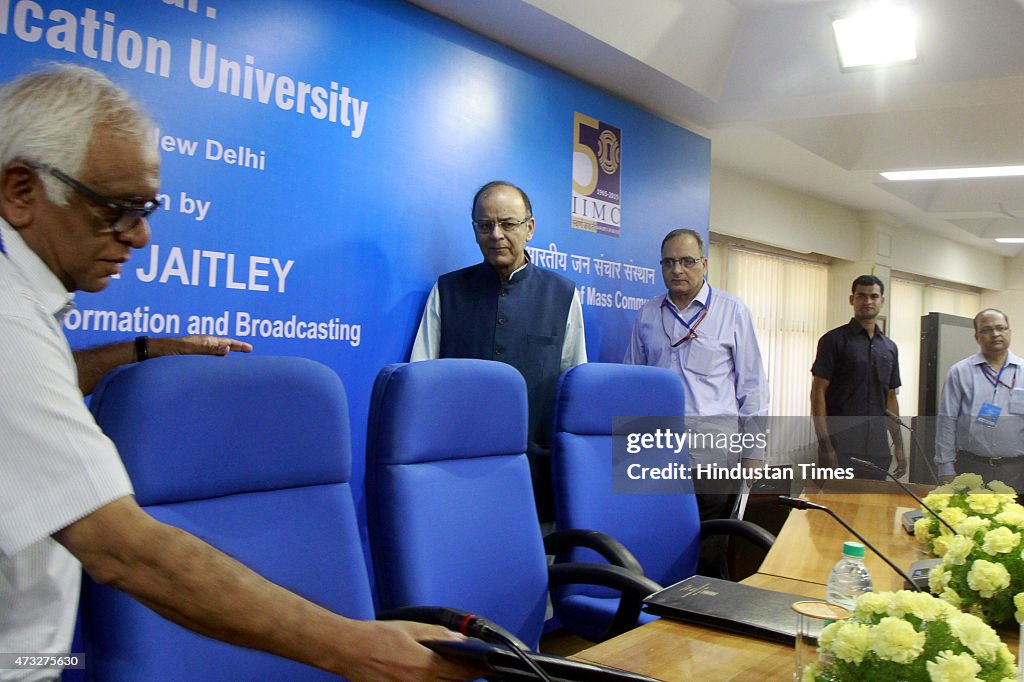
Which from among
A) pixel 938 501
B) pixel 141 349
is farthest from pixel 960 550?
pixel 141 349

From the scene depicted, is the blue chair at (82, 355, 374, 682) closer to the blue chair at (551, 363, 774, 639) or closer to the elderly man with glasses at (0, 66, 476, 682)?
the elderly man with glasses at (0, 66, 476, 682)

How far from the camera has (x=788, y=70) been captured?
4.12 meters

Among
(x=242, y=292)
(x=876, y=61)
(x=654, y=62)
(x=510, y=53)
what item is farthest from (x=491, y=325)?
(x=876, y=61)

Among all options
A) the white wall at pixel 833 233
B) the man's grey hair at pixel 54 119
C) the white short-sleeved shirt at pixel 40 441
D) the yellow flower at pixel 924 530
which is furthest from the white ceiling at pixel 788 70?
the white short-sleeved shirt at pixel 40 441

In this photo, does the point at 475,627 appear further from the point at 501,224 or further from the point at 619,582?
the point at 501,224

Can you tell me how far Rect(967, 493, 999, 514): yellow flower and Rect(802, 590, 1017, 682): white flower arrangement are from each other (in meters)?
0.93

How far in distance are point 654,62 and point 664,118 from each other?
790 mm

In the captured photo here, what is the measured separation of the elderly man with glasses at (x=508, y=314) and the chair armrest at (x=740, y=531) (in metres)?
0.72

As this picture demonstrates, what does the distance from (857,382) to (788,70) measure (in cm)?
181

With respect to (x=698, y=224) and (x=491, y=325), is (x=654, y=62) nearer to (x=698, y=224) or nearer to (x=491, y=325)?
(x=698, y=224)

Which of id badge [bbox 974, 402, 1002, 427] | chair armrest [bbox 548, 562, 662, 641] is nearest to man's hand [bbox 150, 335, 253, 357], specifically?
chair armrest [bbox 548, 562, 662, 641]

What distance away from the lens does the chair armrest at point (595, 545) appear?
194cm

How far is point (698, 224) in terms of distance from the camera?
4758 mm

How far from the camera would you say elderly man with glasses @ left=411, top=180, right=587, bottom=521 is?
116 inches
